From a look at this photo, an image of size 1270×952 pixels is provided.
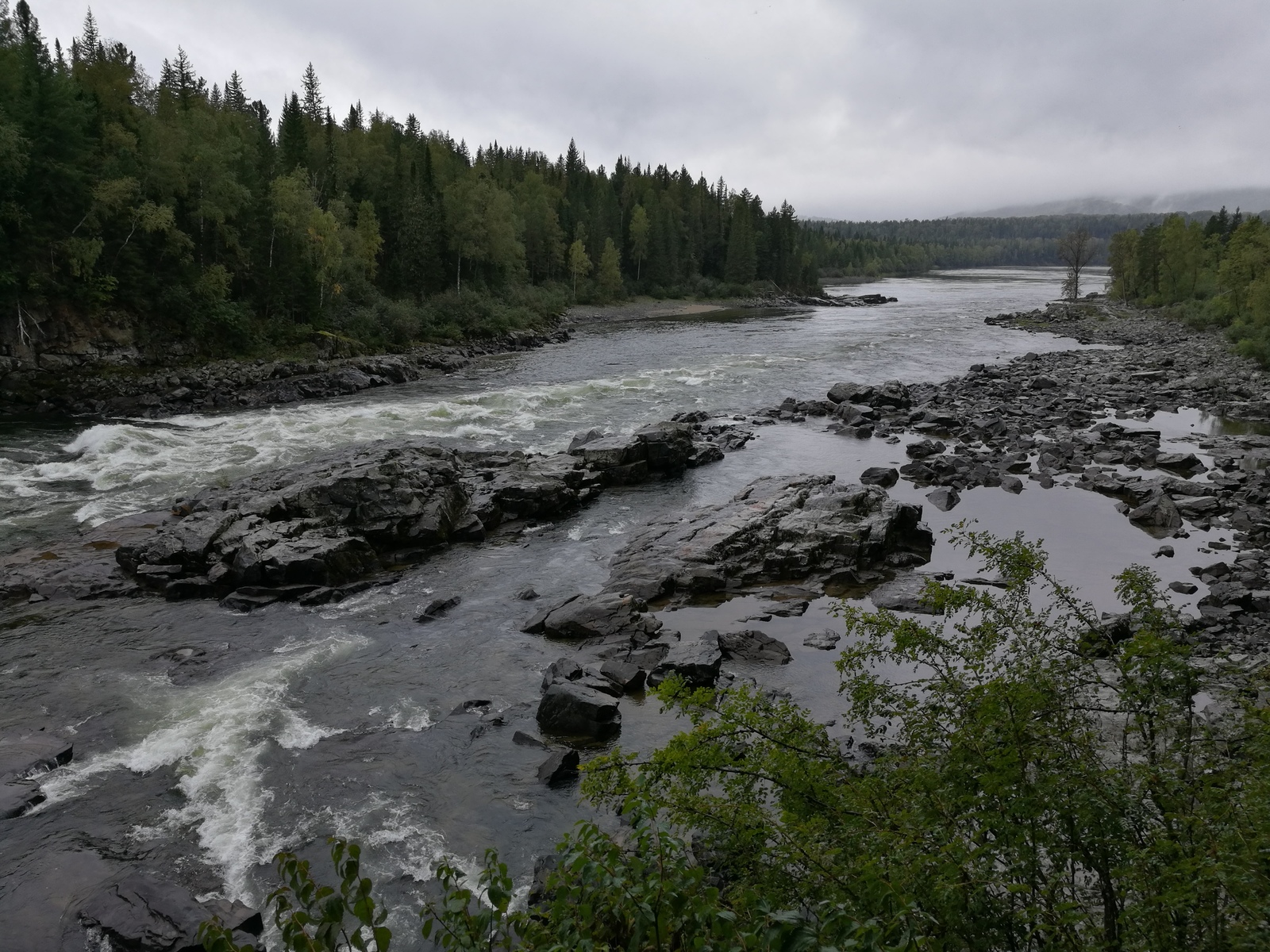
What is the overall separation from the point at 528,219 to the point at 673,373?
199 ft

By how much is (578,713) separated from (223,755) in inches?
253

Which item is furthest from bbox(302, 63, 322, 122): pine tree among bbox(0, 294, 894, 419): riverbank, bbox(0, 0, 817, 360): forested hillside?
bbox(0, 294, 894, 419): riverbank

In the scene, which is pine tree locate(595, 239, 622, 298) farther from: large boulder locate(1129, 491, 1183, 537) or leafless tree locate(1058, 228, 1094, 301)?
large boulder locate(1129, 491, 1183, 537)

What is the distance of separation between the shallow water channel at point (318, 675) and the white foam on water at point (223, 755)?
5 centimetres

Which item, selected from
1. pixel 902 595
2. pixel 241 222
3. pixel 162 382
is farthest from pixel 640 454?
pixel 241 222

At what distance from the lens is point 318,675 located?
16.7m

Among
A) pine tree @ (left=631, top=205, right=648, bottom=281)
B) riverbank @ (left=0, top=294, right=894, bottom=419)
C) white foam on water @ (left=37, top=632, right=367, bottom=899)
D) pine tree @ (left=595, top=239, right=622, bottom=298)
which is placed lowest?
white foam on water @ (left=37, top=632, right=367, bottom=899)

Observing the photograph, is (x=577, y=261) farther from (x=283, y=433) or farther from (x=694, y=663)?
(x=694, y=663)

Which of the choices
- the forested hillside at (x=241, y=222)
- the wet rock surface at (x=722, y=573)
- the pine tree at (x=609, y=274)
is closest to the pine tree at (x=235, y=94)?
the forested hillside at (x=241, y=222)

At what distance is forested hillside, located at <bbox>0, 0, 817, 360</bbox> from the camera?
156ft

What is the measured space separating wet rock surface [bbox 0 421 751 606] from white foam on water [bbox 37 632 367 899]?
4.37 meters

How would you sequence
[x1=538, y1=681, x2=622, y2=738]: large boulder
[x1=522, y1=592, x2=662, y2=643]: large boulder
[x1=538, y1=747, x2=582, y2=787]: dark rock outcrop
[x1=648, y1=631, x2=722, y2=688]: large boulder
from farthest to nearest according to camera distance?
[x1=522, y1=592, x2=662, y2=643]: large boulder < [x1=648, y1=631, x2=722, y2=688]: large boulder < [x1=538, y1=681, x2=622, y2=738]: large boulder < [x1=538, y1=747, x2=582, y2=787]: dark rock outcrop

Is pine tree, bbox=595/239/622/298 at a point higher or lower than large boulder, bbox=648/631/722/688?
higher

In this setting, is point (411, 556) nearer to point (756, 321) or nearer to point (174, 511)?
point (174, 511)
